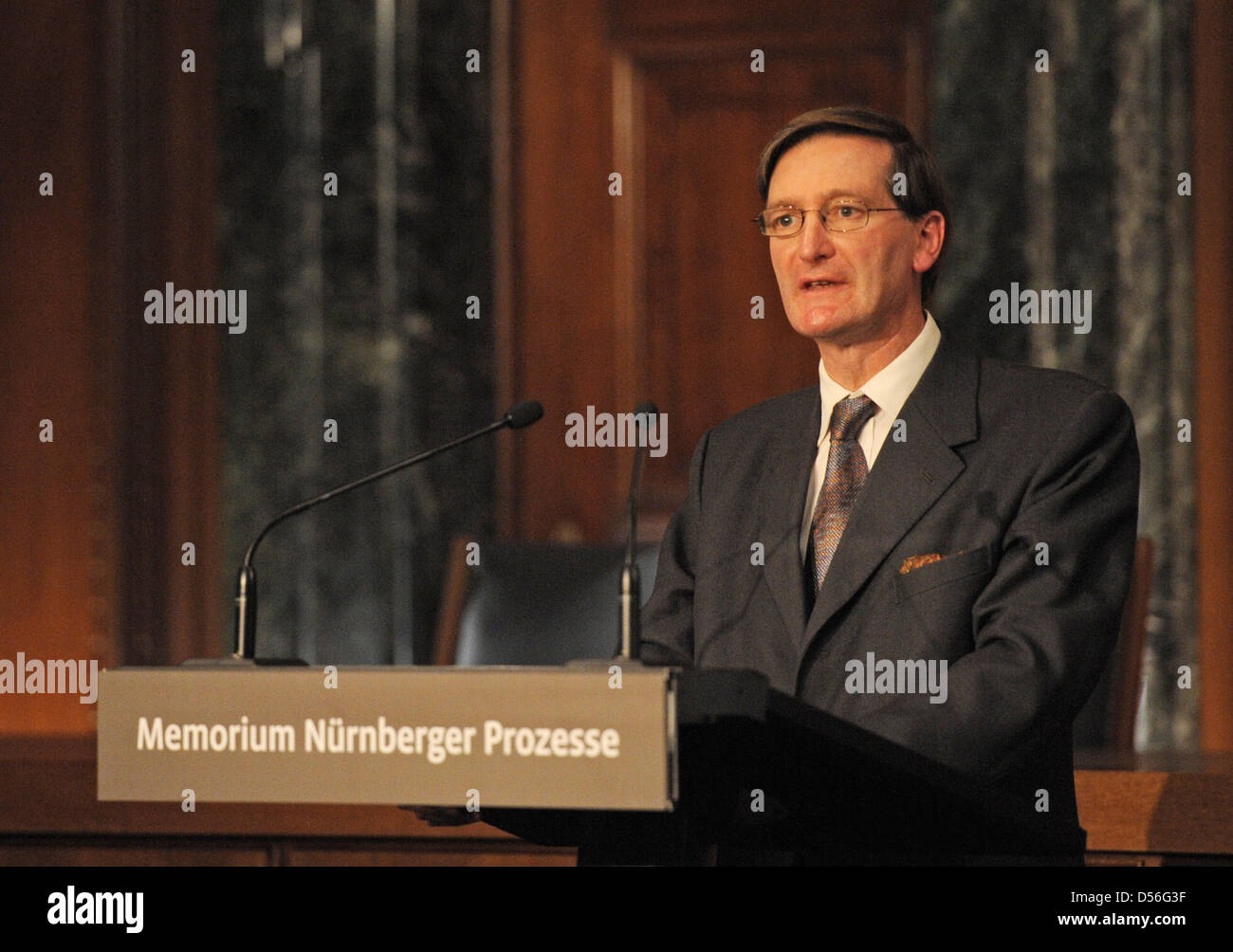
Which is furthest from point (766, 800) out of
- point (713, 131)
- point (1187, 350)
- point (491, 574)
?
point (713, 131)

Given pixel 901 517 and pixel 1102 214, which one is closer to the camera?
pixel 901 517

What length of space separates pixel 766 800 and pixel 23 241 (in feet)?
9.29

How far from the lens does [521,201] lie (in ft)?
12.7

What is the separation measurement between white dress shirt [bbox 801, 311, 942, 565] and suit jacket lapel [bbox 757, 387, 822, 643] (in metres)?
0.01

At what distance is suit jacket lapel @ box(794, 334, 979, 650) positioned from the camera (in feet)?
6.02

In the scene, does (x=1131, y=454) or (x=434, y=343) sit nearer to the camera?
(x=1131, y=454)

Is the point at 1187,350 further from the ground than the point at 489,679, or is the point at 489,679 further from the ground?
the point at 1187,350

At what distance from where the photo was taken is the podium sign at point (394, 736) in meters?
1.22

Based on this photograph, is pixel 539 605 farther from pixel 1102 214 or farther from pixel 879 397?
pixel 1102 214

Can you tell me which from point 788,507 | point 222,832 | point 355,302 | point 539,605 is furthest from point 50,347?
point 788,507

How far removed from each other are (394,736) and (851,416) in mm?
907

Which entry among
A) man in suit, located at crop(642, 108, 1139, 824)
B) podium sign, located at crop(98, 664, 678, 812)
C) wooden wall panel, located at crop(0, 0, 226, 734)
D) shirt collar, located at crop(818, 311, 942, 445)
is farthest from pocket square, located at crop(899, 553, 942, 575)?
wooden wall panel, located at crop(0, 0, 226, 734)

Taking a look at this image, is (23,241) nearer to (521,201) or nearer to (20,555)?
(20,555)

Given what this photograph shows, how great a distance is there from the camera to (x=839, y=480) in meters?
1.95
